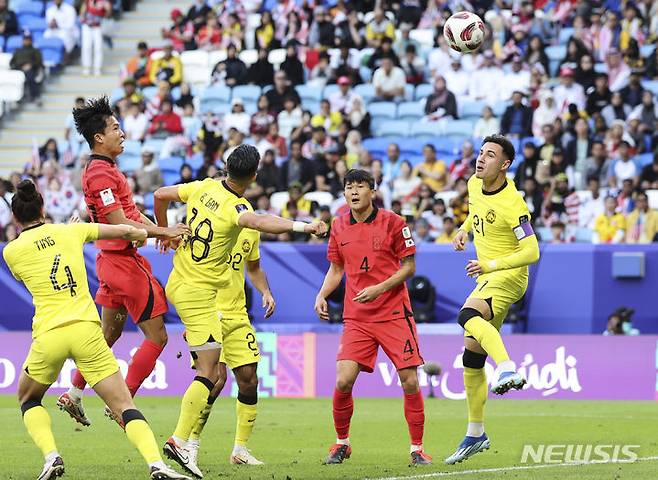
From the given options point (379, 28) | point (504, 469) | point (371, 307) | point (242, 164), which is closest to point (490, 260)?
point (371, 307)

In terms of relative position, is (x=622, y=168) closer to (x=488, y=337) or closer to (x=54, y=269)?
(x=488, y=337)

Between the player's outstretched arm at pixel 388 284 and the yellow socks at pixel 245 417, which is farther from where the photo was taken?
the yellow socks at pixel 245 417

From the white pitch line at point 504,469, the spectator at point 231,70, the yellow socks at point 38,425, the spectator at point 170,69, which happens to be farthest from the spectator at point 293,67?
the yellow socks at point 38,425

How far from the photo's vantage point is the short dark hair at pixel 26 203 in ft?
30.2

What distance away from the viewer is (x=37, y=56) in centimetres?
2880

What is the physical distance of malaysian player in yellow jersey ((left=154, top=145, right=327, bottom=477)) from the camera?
10.3 m

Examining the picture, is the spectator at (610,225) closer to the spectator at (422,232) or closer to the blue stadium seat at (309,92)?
the spectator at (422,232)

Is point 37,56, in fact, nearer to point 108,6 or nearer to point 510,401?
point 108,6

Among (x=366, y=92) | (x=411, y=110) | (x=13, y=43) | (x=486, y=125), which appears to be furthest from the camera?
(x=13, y=43)

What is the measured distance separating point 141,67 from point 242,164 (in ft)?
Result: 59.5

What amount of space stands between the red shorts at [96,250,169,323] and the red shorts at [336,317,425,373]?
1.61 m

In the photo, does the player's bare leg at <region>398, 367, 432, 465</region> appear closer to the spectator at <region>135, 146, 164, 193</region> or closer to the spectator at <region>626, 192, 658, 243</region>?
the spectator at <region>626, 192, 658, 243</region>

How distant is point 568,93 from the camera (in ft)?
76.8

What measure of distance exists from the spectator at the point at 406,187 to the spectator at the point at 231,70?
5.32 metres
